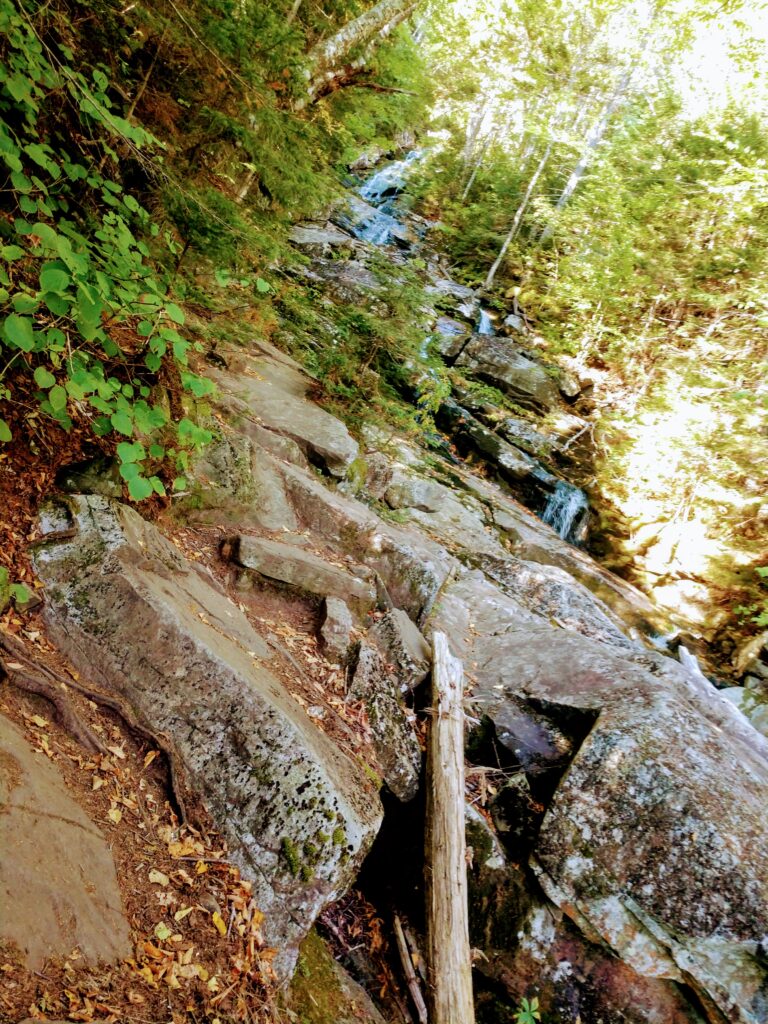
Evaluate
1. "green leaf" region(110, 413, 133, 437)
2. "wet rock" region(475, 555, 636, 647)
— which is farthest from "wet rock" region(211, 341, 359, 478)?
"green leaf" region(110, 413, 133, 437)

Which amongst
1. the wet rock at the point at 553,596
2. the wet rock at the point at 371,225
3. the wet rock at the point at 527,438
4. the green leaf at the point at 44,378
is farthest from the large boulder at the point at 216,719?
the wet rock at the point at 371,225

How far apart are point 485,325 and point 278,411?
14.6 metres

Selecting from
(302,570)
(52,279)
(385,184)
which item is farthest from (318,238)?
(52,279)

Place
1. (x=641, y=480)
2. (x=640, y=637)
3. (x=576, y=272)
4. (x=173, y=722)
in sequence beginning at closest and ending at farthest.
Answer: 1. (x=173, y=722)
2. (x=640, y=637)
3. (x=641, y=480)
4. (x=576, y=272)

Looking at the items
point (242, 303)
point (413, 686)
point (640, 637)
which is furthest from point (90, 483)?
point (640, 637)

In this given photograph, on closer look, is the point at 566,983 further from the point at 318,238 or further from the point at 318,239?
the point at 318,238

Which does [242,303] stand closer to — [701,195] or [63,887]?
[63,887]

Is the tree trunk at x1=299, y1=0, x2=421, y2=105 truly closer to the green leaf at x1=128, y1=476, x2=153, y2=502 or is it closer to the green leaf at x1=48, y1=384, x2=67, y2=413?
the green leaf at x1=48, y1=384, x2=67, y2=413

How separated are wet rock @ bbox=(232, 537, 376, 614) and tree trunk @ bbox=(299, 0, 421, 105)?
5.47m

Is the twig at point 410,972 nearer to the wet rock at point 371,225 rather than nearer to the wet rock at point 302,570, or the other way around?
the wet rock at point 302,570

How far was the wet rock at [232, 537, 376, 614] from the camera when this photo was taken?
14.6ft

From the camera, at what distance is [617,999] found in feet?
11.7

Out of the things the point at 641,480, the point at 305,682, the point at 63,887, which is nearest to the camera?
the point at 63,887

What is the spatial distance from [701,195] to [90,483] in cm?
1692
